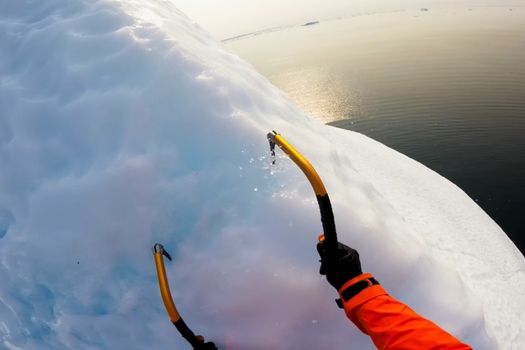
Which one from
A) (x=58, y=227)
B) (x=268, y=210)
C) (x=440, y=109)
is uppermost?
(x=440, y=109)

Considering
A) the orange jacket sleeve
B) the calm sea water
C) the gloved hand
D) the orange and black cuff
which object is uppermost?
the calm sea water

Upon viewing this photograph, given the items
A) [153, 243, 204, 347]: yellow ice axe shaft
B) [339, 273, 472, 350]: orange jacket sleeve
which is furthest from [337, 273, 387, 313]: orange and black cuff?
[153, 243, 204, 347]: yellow ice axe shaft

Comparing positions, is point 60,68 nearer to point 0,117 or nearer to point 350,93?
point 0,117

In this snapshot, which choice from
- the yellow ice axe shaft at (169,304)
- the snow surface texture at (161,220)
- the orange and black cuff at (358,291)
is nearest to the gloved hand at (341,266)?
the orange and black cuff at (358,291)

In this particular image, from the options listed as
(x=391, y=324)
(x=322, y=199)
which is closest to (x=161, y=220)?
A: (x=322, y=199)

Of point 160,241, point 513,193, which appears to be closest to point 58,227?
point 160,241

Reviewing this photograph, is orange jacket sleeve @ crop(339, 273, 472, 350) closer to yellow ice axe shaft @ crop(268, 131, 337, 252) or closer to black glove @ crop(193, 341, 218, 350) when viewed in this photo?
yellow ice axe shaft @ crop(268, 131, 337, 252)

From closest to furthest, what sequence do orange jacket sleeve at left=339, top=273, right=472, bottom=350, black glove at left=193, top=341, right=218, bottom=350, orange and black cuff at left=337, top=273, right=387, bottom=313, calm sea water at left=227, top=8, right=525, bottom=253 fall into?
orange jacket sleeve at left=339, top=273, right=472, bottom=350
orange and black cuff at left=337, top=273, right=387, bottom=313
black glove at left=193, top=341, right=218, bottom=350
calm sea water at left=227, top=8, right=525, bottom=253

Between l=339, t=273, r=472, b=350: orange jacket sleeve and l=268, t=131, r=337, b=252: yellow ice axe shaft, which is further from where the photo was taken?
l=268, t=131, r=337, b=252: yellow ice axe shaft
